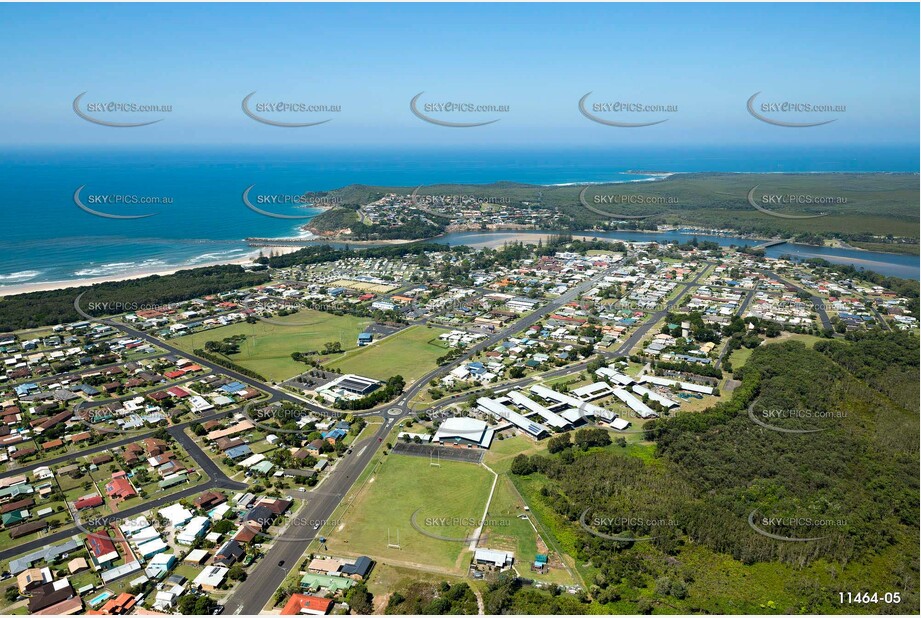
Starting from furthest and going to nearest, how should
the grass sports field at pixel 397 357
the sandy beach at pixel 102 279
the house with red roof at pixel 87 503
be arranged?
1. the sandy beach at pixel 102 279
2. the grass sports field at pixel 397 357
3. the house with red roof at pixel 87 503

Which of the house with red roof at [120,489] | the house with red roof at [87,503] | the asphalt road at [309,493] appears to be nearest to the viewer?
the asphalt road at [309,493]

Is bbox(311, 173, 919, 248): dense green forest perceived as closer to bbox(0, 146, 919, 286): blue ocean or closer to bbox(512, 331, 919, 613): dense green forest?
bbox(0, 146, 919, 286): blue ocean

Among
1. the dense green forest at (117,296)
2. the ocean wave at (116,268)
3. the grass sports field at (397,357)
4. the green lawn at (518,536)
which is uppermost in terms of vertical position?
the ocean wave at (116,268)

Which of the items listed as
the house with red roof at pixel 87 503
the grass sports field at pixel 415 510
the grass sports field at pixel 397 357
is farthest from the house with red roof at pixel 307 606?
the grass sports field at pixel 397 357

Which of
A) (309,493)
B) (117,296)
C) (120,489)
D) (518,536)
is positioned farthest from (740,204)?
Answer: (120,489)

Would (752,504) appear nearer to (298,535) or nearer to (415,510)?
(415,510)

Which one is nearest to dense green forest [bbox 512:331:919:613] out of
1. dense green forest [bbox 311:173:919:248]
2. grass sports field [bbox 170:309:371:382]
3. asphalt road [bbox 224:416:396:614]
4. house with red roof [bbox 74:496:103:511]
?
asphalt road [bbox 224:416:396:614]

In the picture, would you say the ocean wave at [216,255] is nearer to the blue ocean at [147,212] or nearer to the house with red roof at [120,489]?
the blue ocean at [147,212]
